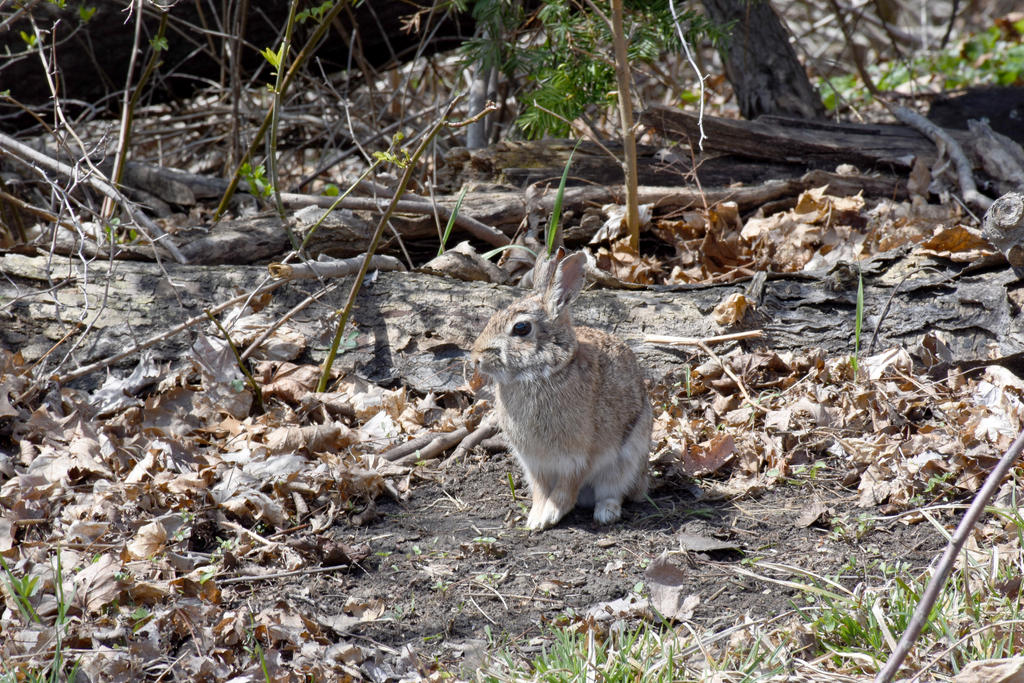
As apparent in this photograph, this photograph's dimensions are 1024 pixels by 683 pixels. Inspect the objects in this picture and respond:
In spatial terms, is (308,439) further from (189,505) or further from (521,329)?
(521,329)

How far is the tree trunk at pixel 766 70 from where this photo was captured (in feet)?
24.5

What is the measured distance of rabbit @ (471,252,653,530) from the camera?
407 centimetres

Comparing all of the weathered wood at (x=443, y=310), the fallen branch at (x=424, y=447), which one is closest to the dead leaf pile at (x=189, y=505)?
the fallen branch at (x=424, y=447)

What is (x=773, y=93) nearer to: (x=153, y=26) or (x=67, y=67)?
(x=153, y=26)

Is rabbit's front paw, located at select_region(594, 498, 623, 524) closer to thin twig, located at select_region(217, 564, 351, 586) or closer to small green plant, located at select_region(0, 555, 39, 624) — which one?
thin twig, located at select_region(217, 564, 351, 586)

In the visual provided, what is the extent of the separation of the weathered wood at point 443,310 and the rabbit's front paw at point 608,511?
1.31m

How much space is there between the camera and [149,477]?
4.30 m

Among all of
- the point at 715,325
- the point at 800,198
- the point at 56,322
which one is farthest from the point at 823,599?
the point at 56,322

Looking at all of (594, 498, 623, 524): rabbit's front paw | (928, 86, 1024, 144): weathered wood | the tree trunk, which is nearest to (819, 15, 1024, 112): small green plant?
(928, 86, 1024, 144): weathered wood

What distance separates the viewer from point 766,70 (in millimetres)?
7598

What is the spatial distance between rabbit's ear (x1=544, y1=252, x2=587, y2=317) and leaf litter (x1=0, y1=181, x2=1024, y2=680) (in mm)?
1002

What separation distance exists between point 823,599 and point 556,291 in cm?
169

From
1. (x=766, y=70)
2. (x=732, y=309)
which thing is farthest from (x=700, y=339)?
(x=766, y=70)

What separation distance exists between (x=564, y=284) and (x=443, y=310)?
5.24 feet
